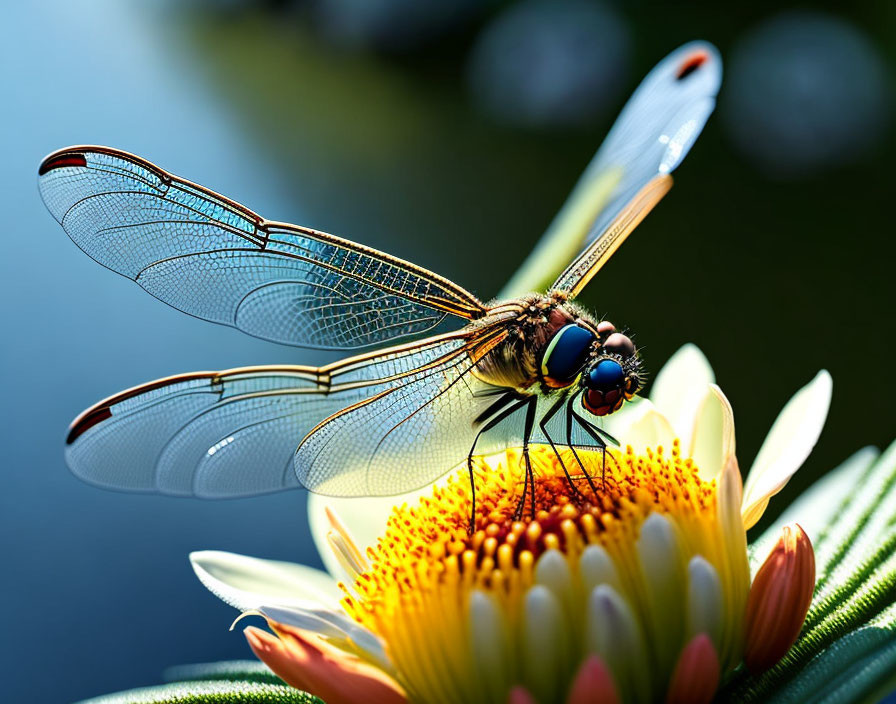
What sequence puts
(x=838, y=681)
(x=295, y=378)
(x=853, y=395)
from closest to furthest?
(x=838, y=681)
(x=295, y=378)
(x=853, y=395)

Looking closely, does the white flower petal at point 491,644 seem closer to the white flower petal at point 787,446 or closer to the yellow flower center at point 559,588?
the yellow flower center at point 559,588

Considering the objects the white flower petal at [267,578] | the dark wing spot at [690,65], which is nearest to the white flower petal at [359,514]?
the white flower petal at [267,578]

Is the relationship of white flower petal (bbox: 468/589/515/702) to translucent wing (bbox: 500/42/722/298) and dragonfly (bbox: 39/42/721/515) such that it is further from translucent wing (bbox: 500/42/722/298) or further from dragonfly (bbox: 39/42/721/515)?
translucent wing (bbox: 500/42/722/298)

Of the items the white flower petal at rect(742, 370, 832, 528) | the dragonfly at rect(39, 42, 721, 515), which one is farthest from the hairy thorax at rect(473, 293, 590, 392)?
the white flower petal at rect(742, 370, 832, 528)

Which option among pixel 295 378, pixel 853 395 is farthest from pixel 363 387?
pixel 853 395

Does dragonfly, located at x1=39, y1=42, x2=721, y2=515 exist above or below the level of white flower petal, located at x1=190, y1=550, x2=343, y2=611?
above

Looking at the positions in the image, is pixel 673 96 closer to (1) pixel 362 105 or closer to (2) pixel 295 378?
(2) pixel 295 378
